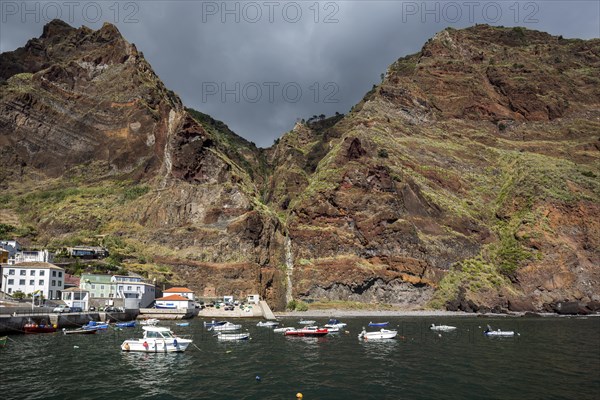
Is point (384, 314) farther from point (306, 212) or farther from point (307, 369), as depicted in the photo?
point (307, 369)

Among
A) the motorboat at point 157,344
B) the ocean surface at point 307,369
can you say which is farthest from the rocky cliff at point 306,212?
the motorboat at point 157,344

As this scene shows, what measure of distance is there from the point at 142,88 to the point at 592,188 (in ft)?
614

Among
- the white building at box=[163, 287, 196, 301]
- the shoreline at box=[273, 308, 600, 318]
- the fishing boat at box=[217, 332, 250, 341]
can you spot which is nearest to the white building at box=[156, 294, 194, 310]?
the white building at box=[163, 287, 196, 301]

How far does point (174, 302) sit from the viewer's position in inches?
4195

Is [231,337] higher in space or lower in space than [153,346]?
lower

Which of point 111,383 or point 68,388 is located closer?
point 68,388

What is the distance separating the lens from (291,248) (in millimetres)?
151125

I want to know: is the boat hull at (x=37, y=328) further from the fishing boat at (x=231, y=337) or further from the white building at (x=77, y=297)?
the fishing boat at (x=231, y=337)

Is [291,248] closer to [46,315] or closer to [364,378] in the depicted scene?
[46,315]

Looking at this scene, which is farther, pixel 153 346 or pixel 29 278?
pixel 29 278

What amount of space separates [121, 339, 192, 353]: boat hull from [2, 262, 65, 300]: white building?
48129 millimetres

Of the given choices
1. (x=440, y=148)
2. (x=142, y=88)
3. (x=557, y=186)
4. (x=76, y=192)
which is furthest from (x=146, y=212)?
(x=557, y=186)

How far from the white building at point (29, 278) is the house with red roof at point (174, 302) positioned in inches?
941

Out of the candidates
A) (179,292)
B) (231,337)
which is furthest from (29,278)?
(231,337)
